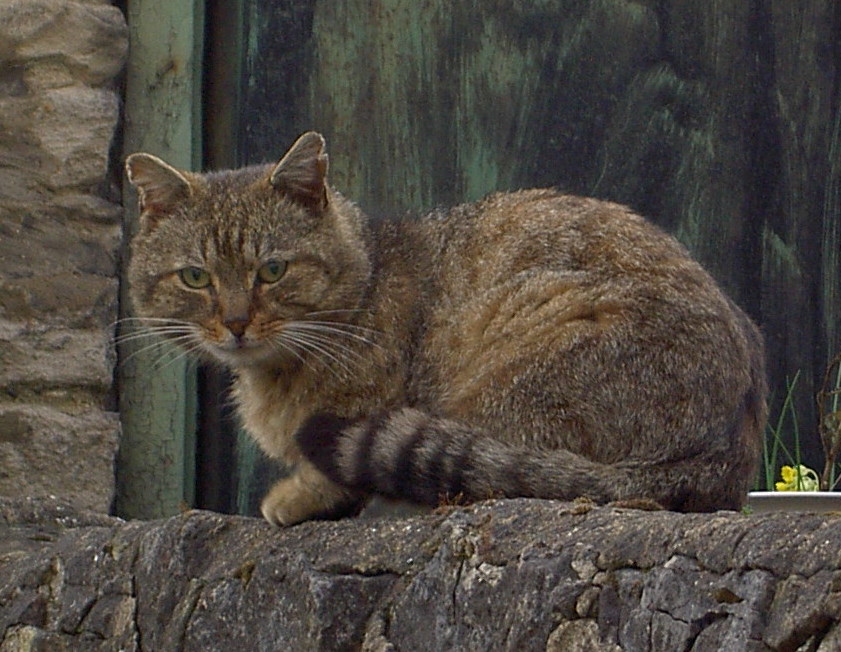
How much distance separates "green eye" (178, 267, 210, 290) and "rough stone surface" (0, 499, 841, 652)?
669 mm

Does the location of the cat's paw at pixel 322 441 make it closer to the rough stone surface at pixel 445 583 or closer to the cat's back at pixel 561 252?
the rough stone surface at pixel 445 583

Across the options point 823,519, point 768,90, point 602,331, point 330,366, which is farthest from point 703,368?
point 768,90

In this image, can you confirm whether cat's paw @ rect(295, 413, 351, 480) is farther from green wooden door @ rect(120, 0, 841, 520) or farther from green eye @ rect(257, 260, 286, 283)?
green wooden door @ rect(120, 0, 841, 520)

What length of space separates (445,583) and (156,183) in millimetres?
1820

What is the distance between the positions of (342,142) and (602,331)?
1.86 meters

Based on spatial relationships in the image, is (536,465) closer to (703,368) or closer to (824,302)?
(703,368)

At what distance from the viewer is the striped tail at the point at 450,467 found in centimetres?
324

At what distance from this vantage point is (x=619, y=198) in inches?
211

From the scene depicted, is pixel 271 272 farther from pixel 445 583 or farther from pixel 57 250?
pixel 445 583

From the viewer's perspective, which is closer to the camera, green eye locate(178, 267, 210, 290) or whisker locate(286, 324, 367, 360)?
whisker locate(286, 324, 367, 360)

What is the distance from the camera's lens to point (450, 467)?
325 cm

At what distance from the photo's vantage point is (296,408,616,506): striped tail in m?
3.24

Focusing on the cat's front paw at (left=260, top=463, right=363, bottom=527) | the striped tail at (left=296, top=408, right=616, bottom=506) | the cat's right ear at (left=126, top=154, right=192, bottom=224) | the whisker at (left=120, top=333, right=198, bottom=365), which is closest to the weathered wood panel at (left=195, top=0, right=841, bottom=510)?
the whisker at (left=120, top=333, right=198, bottom=365)

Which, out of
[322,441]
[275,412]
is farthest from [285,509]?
[275,412]
